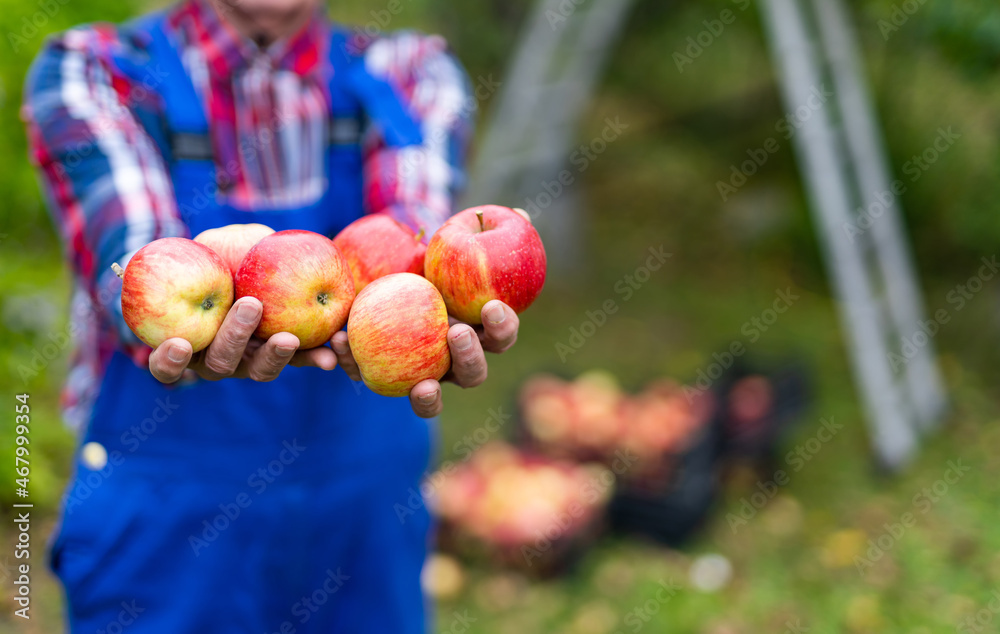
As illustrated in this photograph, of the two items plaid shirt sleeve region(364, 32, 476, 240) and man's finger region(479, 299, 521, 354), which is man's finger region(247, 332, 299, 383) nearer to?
man's finger region(479, 299, 521, 354)

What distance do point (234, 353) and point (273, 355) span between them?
65mm

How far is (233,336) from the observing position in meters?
1.18

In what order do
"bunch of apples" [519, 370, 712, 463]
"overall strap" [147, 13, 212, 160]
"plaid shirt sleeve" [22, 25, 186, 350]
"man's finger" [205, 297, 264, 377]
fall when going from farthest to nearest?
1. "bunch of apples" [519, 370, 712, 463]
2. "overall strap" [147, 13, 212, 160]
3. "plaid shirt sleeve" [22, 25, 186, 350]
4. "man's finger" [205, 297, 264, 377]

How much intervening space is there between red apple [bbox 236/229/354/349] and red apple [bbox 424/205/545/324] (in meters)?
0.19

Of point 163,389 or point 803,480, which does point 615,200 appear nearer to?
point 803,480

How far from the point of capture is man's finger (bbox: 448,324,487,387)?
1261 mm

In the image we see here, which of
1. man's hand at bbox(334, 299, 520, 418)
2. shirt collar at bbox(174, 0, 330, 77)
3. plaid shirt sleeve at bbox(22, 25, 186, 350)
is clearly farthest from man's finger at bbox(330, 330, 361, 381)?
shirt collar at bbox(174, 0, 330, 77)

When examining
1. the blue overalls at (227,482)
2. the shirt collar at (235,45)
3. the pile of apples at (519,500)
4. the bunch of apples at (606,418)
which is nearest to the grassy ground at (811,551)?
the pile of apples at (519,500)

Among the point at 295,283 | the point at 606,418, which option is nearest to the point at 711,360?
the point at 606,418

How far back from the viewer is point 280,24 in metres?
1.54

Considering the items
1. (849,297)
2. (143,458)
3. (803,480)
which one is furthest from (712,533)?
(143,458)

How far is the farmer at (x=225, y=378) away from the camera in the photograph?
56.2 inches

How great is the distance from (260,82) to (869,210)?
3387 millimetres

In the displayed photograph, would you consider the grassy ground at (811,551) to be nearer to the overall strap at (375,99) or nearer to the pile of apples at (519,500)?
the pile of apples at (519,500)
